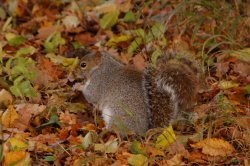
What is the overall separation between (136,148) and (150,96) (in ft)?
1.29

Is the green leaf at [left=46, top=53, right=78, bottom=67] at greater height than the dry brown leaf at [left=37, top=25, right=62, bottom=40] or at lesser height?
lesser

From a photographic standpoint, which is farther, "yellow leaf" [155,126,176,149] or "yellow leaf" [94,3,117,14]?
"yellow leaf" [94,3,117,14]

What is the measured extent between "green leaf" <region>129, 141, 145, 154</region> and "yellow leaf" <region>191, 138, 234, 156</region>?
0.30 metres

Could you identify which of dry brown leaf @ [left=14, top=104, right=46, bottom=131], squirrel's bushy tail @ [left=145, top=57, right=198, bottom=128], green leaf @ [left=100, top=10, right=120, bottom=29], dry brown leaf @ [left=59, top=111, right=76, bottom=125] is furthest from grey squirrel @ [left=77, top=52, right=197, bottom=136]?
green leaf @ [left=100, top=10, right=120, bottom=29]

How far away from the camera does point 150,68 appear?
3.76 metres

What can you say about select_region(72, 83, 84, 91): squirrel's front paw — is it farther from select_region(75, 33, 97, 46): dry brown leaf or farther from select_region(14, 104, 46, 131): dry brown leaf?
select_region(75, 33, 97, 46): dry brown leaf

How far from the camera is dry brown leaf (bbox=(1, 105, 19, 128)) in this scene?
12.1ft

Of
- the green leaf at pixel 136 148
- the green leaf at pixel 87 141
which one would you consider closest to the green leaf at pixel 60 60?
the green leaf at pixel 87 141

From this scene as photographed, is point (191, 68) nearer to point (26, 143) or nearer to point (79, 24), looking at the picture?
point (26, 143)

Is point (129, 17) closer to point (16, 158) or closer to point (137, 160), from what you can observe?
point (137, 160)

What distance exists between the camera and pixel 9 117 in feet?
12.1

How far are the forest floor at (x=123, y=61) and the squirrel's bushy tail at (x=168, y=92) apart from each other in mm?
112

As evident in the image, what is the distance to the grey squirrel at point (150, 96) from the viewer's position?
3.66 meters

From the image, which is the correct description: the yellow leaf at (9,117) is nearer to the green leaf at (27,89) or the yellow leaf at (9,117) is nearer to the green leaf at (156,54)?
the green leaf at (27,89)
